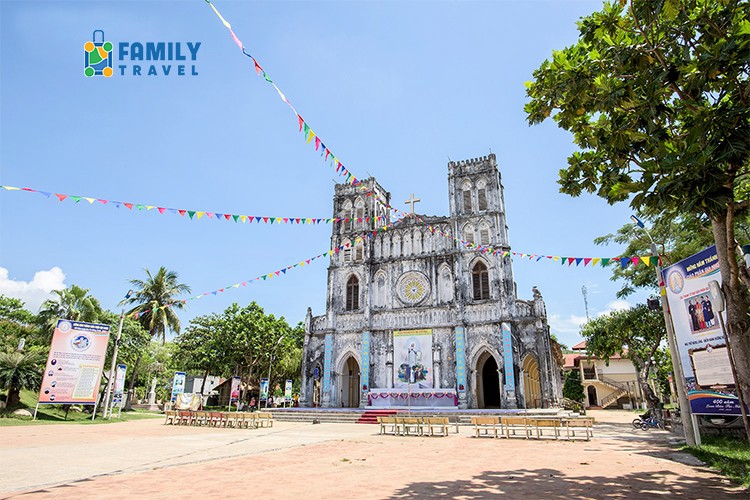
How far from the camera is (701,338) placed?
38.0ft

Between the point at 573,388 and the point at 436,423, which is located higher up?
the point at 573,388

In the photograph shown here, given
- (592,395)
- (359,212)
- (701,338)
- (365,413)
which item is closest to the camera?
(701,338)

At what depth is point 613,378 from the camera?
4884 cm

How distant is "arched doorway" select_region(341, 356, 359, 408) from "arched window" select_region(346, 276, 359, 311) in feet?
11.8

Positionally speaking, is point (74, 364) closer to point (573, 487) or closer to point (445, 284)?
point (445, 284)

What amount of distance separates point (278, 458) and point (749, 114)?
10.4 m

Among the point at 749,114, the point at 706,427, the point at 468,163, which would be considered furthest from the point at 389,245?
the point at 749,114

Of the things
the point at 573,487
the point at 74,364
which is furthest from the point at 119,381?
the point at 573,487

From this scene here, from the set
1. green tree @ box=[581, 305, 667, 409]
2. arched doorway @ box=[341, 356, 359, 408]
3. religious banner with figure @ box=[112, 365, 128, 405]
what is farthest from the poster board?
green tree @ box=[581, 305, 667, 409]

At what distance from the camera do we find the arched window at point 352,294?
32.1m

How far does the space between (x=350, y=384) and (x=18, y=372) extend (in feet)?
62.8

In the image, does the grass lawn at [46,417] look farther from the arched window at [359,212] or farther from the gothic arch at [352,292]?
the arched window at [359,212]

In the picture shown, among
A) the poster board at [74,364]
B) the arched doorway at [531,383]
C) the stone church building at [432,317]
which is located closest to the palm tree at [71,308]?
the poster board at [74,364]

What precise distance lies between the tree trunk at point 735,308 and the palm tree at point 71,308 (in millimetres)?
32312
